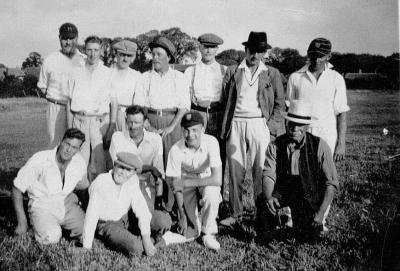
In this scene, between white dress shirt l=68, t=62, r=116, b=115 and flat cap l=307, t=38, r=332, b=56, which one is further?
white dress shirt l=68, t=62, r=116, b=115

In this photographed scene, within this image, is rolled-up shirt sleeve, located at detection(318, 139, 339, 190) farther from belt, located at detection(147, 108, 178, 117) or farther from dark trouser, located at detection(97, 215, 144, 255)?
dark trouser, located at detection(97, 215, 144, 255)

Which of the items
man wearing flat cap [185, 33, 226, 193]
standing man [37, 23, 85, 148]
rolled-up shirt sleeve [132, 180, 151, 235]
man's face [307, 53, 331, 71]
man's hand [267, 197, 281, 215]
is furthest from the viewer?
man wearing flat cap [185, 33, 226, 193]

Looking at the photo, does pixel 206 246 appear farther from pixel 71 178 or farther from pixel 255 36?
pixel 255 36

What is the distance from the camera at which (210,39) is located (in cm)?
504

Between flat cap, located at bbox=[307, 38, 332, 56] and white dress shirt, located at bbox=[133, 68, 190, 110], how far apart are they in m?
1.63

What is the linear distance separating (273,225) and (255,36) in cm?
220

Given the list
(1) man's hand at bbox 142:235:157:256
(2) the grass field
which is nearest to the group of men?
(1) man's hand at bbox 142:235:157:256

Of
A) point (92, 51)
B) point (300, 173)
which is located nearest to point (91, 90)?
point (92, 51)

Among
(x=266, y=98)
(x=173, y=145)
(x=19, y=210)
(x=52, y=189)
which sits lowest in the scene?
(x=19, y=210)

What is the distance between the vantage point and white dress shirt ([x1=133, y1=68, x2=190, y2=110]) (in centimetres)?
466

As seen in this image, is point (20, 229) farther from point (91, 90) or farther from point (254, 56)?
point (254, 56)

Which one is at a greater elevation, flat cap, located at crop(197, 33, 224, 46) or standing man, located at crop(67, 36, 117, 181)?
flat cap, located at crop(197, 33, 224, 46)

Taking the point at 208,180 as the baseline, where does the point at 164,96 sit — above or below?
above

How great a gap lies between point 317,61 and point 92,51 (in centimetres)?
272
